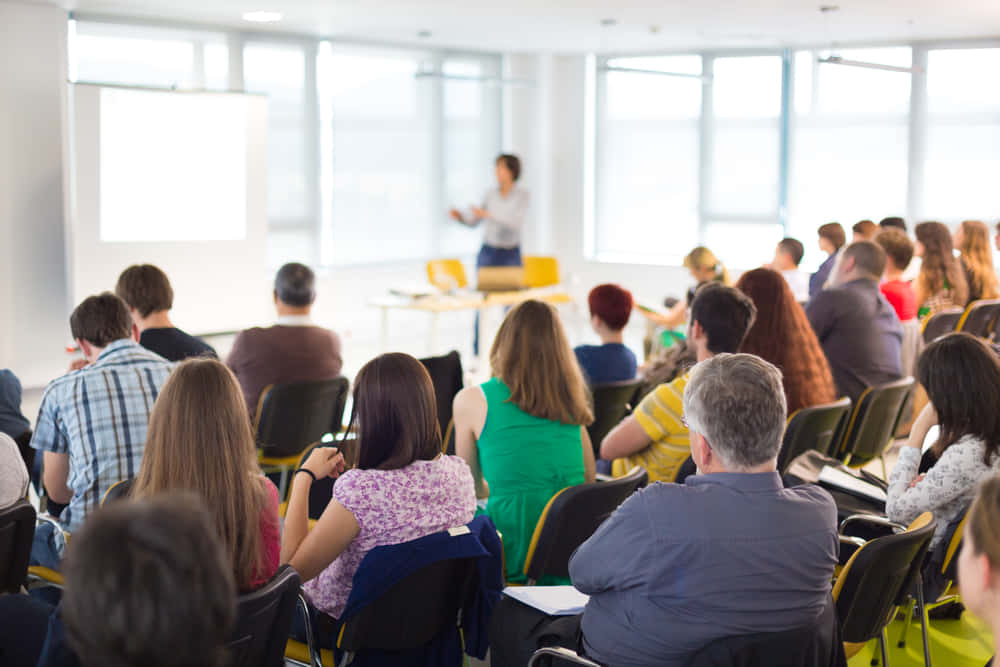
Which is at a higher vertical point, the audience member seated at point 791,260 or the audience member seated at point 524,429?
the audience member seated at point 791,260

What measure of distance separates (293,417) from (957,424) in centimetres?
269

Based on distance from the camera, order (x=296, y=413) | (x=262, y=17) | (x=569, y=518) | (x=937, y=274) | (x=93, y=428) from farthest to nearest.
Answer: (x=262, y=17) → (x=937, y=274) → (x=296, y=413) → (x=93, y=428) → (x=569, y=518)

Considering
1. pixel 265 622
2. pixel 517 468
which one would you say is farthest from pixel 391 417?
pixel 517 468

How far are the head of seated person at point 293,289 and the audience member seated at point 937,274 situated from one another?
3880 millimetres

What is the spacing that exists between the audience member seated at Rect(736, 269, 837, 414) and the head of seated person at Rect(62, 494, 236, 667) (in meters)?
2.92

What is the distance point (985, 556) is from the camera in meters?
1.42

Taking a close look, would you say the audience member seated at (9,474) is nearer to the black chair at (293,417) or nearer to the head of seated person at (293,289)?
the black chair at (293,417)

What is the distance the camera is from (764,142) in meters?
10.7

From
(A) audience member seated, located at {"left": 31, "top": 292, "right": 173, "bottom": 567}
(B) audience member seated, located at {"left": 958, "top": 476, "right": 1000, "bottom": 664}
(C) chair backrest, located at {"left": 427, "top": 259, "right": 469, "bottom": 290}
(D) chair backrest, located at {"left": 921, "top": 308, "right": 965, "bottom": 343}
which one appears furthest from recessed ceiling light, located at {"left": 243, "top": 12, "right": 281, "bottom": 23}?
(B) audience member seated, located at {"left": 958, "top": 476, "right": 1000, "bottom": 664}

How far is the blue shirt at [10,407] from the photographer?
11.7 feet

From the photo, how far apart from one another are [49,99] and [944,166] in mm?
7988

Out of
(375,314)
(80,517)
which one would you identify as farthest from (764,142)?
(80,517)

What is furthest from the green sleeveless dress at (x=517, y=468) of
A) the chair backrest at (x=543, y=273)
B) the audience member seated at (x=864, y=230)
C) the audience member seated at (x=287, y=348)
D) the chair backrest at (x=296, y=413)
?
the chair backrest at (x=543, y=273)

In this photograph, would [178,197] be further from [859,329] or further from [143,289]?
[859,329]
